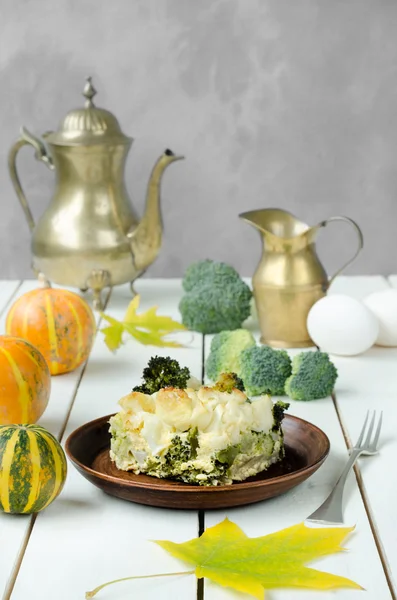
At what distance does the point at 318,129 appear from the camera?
2789 mm

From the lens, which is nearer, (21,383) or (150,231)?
(21,383)

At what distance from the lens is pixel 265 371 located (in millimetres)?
1528

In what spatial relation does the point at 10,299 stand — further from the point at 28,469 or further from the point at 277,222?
the point at 28,469

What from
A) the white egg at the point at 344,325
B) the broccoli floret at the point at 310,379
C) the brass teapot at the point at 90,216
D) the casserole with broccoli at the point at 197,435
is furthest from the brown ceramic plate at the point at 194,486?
the brass teapot at the point at 90,216

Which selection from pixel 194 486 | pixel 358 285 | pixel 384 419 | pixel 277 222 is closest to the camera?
pixel 194 486

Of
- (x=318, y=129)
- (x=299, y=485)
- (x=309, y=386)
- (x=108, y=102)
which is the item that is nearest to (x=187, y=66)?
(x=108, y=102)

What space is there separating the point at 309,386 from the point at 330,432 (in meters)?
0.14

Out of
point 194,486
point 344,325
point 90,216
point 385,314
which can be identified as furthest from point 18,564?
point 90,216

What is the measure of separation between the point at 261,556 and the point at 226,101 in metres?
1.95

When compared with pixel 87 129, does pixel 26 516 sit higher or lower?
lower

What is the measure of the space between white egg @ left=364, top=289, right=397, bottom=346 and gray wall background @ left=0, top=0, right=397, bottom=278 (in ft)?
3.28

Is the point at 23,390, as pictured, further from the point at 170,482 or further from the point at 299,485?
the point at 299,485

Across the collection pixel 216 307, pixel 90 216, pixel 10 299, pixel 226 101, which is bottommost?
pixel 10 299

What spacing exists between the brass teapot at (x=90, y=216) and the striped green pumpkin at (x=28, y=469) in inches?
42.4
